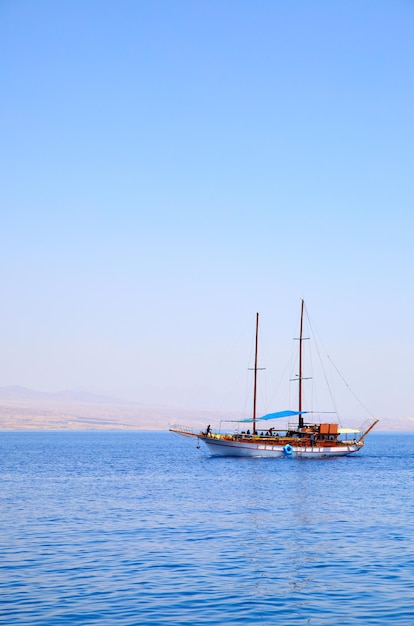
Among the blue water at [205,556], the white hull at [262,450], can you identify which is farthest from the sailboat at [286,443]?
the blue water at [205,556]

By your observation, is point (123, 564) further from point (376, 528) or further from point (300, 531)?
point (376, 528)

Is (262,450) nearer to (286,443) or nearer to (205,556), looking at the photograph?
(286,443)

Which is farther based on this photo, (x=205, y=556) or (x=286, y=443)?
(x=286, y=443)

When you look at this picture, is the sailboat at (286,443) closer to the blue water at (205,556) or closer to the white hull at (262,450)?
the white hull at (262,450)

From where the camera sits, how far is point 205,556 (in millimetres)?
33156

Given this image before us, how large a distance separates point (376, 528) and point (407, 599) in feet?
51.3

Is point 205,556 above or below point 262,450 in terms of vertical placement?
below

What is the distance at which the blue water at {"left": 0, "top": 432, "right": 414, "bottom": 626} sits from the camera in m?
24.8

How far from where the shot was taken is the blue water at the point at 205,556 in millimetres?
24750

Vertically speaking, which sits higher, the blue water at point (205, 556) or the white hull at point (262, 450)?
the white hull at point (262, 450)

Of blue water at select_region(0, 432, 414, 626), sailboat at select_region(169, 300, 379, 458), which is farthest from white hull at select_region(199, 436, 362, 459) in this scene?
blue water at select_region(0, 432, 414, 626)

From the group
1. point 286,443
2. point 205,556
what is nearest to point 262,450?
point 286,443

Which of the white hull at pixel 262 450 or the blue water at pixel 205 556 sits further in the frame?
the white hull at pixel 262 450

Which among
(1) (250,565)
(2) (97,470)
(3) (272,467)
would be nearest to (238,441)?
(3) (272,467)
